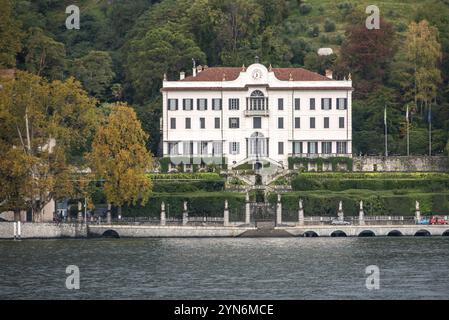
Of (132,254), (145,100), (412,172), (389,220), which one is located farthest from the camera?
(145,100)

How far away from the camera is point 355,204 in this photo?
152 meters

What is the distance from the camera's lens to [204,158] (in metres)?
166

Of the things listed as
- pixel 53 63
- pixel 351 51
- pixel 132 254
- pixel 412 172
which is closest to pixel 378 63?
pixel 351 51

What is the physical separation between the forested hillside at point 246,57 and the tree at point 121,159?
19.2 metres

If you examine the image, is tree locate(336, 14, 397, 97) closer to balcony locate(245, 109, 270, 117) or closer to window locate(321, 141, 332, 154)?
window locate(321, 141, 332, 154)

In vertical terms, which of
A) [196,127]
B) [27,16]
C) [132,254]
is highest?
[27,16]

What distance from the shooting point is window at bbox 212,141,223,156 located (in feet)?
548

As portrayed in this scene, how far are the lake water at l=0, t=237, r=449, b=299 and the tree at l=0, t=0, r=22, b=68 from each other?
3492 centimetres

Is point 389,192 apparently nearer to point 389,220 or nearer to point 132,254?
point 389,220

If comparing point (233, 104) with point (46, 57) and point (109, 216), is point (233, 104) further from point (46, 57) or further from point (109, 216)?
point (109, 216)

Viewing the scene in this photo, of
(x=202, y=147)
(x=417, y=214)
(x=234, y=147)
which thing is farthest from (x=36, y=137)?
(x=417, y=214)

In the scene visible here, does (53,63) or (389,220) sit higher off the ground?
(53,63)

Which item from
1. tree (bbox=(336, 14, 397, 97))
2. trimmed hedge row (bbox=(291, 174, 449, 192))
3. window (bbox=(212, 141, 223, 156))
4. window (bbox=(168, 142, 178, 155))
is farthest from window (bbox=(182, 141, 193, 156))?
tree (bbox=(336, 14, 397, 97))

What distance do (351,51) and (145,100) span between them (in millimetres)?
18878
